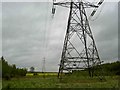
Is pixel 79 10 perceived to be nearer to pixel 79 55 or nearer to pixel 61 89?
pixel 79 55

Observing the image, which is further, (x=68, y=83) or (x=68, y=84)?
(x=68, y=83)

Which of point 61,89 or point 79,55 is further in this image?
point 79,55

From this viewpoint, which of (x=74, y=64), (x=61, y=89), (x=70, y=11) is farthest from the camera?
(x=70, y=11)

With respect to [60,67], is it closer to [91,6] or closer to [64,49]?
[64,49]

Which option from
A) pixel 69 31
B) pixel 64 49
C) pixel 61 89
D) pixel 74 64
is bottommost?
pixel 61 89

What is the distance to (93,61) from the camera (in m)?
22.3

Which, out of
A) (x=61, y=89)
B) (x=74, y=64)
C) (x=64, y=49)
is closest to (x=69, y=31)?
(x=64, y=49)

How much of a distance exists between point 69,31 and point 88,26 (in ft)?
6.06

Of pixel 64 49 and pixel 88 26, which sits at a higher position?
pixel 88 26

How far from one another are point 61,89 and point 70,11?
471 inches

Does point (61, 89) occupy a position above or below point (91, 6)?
below

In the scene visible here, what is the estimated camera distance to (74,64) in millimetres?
21875

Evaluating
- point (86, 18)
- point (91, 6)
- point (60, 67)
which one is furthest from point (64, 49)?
point (91, 6)

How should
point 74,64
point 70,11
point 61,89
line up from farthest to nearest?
1. point 70,11
2. point 74,64
3. point 61,89
